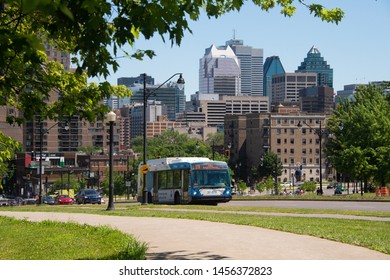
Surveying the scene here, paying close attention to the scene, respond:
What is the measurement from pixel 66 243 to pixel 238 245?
3.52 metres

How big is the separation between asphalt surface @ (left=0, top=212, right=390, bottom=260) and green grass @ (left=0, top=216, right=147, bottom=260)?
0.45 meters

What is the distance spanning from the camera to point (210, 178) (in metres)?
45.0

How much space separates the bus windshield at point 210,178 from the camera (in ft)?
146

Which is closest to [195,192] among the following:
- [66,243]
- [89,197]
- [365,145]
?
[89,197]

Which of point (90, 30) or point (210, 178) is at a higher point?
point (90, 30)

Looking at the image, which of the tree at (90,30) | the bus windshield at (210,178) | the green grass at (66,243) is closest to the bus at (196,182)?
the bus windshield at (210,178)

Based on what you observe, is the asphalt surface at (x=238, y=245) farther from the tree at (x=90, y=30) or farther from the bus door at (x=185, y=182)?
the bus door at (x=185, y=182)

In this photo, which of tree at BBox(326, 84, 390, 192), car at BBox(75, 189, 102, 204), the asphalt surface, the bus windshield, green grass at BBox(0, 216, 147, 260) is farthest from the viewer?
car at BBox(75, 189, 102, 204)

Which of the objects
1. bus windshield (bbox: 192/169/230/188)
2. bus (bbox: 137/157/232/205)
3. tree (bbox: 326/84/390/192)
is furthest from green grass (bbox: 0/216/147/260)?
tree (bbox: 326/84/390/192)

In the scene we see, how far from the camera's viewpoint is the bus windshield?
44.6m

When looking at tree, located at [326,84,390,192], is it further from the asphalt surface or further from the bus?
the asphalt surface

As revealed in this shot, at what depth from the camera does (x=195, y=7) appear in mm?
9148

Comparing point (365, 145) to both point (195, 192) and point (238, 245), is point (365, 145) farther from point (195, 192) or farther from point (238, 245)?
point (238, 245)
